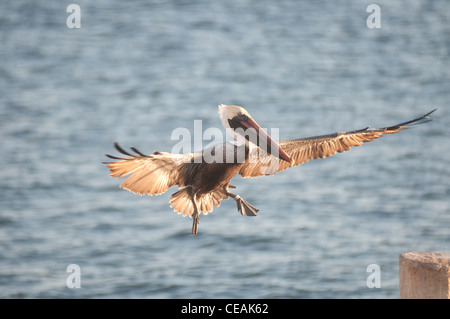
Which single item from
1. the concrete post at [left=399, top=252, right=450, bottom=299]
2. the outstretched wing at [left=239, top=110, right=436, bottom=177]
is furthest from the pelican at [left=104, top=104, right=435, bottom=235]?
the concrete post at [left=399, top=252, right=450, bottom=299]

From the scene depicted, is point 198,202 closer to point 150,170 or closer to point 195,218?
point 195,218

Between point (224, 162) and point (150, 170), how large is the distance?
0.57m

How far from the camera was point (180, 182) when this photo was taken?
5168 mm

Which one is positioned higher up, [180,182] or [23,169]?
[23,169]

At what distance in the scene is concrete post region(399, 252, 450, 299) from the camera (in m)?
4.07

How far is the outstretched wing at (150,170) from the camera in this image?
4.64 meters

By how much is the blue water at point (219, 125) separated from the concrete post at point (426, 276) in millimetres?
6931

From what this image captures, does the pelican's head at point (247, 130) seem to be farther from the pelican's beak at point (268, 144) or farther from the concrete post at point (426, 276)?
the concrete post at point (426, 276)

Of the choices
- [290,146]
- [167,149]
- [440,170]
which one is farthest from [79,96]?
[290,146]

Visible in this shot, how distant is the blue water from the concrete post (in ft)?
22.7

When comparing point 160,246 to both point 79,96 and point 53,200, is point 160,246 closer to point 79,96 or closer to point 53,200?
point 53,200

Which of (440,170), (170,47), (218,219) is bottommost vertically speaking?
(218,219)

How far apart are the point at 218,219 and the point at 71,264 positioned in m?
2.92

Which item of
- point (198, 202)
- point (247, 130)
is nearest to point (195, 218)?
point (198, 202)
